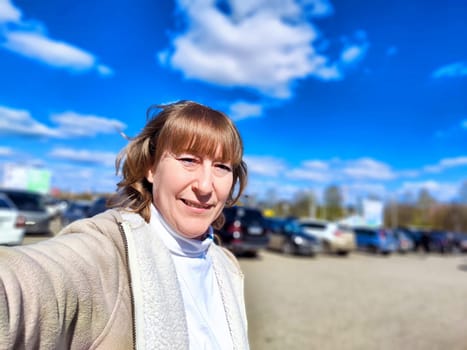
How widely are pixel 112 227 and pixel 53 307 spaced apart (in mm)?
379

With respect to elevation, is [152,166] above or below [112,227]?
above

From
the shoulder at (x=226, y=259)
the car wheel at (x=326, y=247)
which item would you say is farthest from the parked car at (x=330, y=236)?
the shoulder at (x=226, y=259)

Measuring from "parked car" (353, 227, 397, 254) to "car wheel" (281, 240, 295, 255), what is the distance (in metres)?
8.47

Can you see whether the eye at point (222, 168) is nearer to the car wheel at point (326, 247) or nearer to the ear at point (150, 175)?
the ear at point (150, 175)

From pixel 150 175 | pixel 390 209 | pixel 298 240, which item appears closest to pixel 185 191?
pixel 150 175

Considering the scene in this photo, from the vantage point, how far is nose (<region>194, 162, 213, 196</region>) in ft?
4.99

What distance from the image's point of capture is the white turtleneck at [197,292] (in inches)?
56.4

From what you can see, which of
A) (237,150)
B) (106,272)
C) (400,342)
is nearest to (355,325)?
(400,342)

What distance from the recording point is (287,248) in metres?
17.4

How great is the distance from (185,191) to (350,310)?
285 inches

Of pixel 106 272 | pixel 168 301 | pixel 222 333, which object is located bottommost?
pixel 222 333

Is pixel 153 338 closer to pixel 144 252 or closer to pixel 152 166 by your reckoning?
pixel 144 252

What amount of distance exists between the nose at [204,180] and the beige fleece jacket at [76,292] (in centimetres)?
27

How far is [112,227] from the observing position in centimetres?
128
